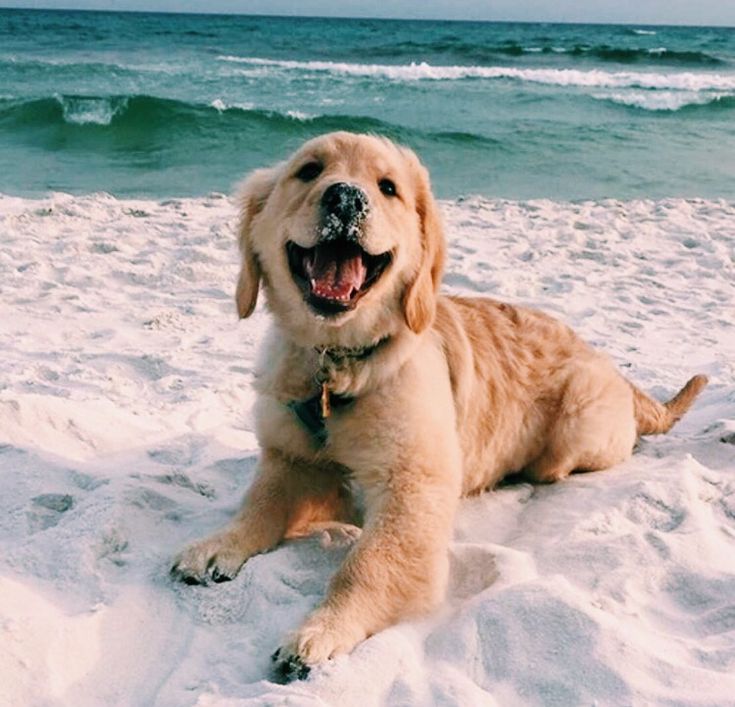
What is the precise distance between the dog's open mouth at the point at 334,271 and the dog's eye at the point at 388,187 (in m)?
0.25

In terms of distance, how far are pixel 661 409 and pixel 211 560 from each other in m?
2.24

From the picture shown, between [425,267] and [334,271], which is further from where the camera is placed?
[425,267]

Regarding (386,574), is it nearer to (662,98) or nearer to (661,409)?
(661,409)

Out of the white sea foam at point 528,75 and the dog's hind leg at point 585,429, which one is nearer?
the dog's hind leg at point 585,429

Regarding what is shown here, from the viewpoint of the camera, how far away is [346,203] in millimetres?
2551

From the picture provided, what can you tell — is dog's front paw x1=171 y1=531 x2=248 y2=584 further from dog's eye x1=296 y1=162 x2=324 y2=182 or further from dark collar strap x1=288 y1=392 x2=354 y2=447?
dog's eye x1=296 y1=162 x2=324 y2=182

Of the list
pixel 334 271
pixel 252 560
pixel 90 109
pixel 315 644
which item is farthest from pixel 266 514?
pixel 90 109

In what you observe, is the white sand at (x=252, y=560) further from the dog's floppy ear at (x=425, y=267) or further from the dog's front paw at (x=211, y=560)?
the dog's floppy ear at (x=425, y=267)

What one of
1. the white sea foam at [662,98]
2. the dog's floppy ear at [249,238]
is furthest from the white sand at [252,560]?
the white sea foam at [662,98]

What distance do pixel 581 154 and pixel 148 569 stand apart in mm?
11487

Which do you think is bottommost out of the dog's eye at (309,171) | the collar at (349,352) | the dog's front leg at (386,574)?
the dog's front leg at (386,574)

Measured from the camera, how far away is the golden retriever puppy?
2.51 meters

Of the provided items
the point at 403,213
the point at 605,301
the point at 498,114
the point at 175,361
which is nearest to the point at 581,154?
the point at 498,114

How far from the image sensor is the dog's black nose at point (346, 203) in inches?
101
